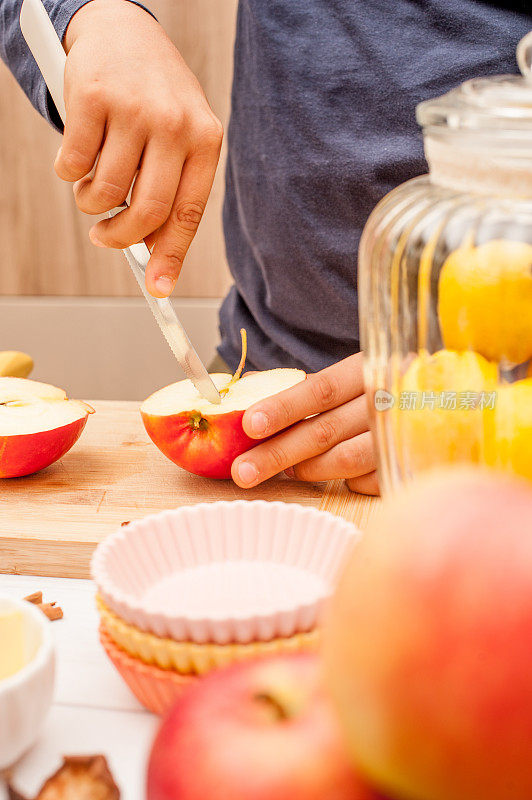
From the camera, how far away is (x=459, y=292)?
14.9 inches

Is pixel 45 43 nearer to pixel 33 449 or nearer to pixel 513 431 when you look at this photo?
pixel 33 449

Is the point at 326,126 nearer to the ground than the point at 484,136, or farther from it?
nearer to the ground

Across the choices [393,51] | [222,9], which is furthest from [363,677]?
[222,9]

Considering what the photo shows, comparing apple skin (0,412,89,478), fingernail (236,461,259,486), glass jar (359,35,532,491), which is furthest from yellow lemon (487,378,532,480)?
apple skin (0,412,89,478)

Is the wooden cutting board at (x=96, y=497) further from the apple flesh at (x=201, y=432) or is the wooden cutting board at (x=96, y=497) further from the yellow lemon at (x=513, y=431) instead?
the yellow lemon at (x=513, y=431)

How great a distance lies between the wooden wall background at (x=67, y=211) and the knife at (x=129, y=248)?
0.98 m

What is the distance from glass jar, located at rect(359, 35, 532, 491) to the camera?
0.36 m

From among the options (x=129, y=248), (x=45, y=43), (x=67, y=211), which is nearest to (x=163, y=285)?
(x=129, y=248)

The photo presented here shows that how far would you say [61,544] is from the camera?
23.7 inches

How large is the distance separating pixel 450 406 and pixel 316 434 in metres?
0.30

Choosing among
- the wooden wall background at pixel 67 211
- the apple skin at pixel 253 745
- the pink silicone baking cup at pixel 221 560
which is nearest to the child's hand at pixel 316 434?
the pink silicone baking cup at pixel 221 560

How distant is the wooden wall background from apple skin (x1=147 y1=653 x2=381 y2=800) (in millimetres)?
1534

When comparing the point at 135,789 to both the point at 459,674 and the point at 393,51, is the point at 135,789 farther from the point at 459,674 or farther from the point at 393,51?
the point at 393,51

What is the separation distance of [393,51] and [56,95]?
367mm
